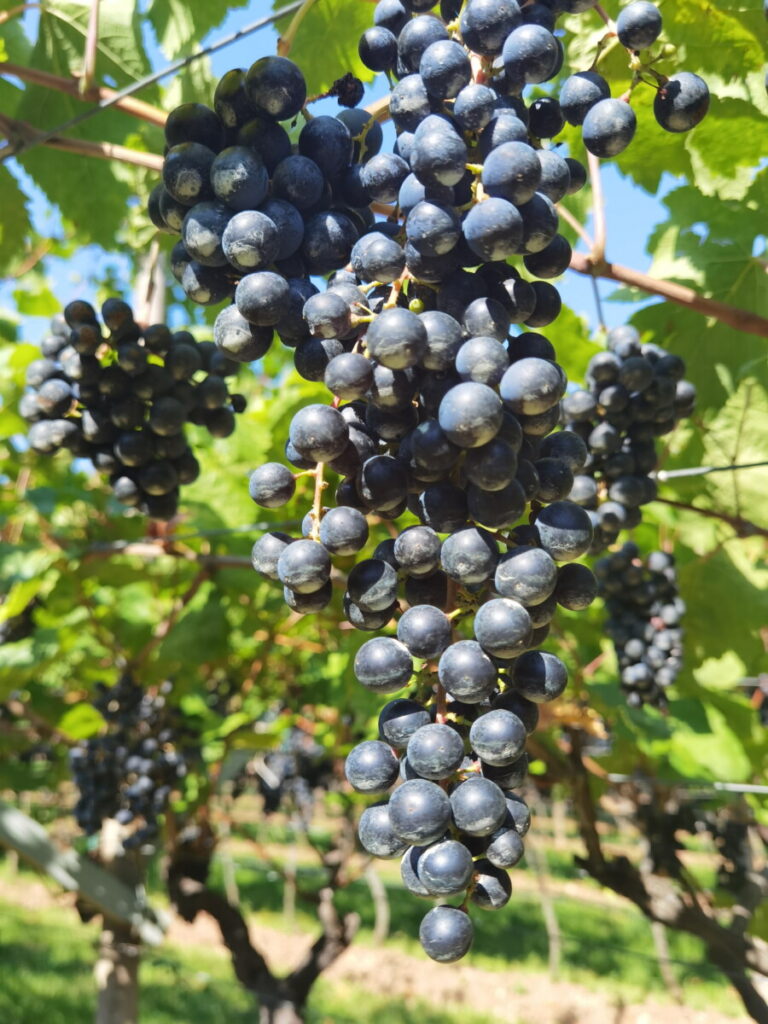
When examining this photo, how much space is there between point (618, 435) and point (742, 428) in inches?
16.4

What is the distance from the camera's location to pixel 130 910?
12.8 ft

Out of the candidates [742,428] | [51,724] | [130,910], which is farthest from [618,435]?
[51,724]

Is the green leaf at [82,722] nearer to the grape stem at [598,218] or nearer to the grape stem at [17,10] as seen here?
the grape stem at [17,10]

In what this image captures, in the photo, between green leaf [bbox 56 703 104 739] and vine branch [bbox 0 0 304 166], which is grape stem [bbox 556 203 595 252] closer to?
vine branch [bbox 0 0 304 166]

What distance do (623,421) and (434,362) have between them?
116 centimetres

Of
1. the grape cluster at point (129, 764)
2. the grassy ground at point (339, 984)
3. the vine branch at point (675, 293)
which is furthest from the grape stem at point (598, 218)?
the grassy ground at point (339, 984)

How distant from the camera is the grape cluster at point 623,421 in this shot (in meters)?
1.86

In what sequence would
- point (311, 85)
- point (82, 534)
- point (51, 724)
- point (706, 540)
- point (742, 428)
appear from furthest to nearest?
point (51, 724) → point (82, 534) → point (706, 540) → point (742, 428) → point (311, 85)

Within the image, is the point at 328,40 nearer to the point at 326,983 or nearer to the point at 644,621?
the point at 644,621

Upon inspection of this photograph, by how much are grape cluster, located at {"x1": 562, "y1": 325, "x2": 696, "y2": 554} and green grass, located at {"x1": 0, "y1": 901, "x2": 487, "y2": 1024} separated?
587 cm

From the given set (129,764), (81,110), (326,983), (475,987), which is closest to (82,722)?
(129,764)

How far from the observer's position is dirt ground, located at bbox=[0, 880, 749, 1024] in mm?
7988

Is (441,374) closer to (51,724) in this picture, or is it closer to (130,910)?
(130,910)

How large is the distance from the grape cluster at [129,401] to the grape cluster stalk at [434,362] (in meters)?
0.79
